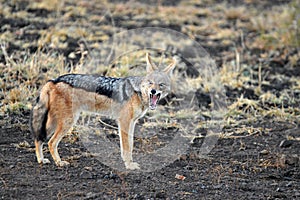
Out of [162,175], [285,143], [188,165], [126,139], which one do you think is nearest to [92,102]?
[126,139]

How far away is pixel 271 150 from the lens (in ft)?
24.7

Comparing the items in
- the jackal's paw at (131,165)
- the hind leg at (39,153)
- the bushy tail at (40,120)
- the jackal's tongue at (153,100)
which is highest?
the jackal's tongue at (153,100)

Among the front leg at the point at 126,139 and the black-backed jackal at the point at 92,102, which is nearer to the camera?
the black-backed jackal at the point at 92,102

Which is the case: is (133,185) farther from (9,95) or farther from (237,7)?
(237,7)

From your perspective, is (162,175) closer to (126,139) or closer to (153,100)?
(126,139)

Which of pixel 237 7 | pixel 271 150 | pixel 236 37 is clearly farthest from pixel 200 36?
pixel 271 150

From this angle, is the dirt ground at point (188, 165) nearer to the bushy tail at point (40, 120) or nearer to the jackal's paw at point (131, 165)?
the jackal's paw at point (131, 165)

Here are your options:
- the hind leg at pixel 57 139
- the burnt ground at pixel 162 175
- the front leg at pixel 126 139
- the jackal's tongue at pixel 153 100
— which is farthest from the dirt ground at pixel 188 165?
the jackal's tongue at pixel 153 100

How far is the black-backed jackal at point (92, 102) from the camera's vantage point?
21.4 ft

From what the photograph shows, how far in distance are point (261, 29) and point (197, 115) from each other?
15.7ft

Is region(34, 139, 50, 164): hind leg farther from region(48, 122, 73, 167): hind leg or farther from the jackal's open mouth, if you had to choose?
the jackal's open mouth

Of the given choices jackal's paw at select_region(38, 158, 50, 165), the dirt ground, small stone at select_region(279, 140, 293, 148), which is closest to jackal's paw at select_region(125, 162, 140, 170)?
the dirt ground

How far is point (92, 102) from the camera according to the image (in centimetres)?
671

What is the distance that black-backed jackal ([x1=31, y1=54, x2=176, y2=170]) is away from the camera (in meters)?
6.52
